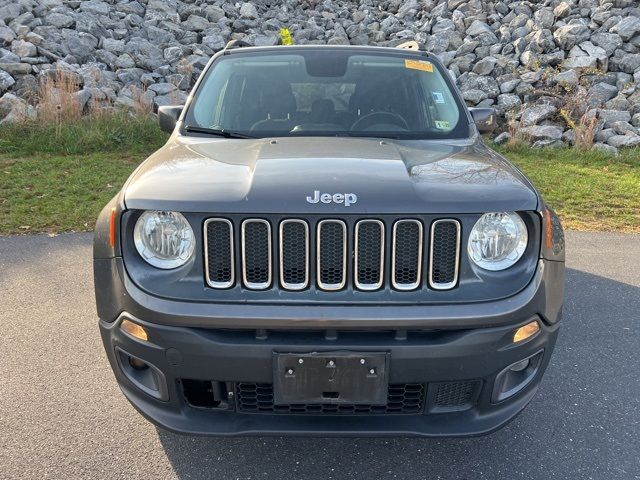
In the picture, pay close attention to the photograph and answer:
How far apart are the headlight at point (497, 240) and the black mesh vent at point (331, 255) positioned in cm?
50

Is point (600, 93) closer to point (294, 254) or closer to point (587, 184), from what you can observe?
point (587, 184)

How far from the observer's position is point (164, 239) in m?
2.35

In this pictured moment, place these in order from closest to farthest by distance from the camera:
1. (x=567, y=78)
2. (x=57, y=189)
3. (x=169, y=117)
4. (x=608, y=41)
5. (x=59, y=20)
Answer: (x=169, y=117) < (x=57, y=189) < (x=567, y=78) < (x=608, y=41) < (x=59, y=20)

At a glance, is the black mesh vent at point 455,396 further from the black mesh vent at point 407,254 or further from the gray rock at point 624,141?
the gray rock at point 624,141

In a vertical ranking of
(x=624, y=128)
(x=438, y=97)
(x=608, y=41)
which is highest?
(x=438, y=97)

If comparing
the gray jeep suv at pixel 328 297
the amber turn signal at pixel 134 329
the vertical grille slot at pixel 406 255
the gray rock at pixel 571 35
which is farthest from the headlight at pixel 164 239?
the gray rock at pixel 571 35

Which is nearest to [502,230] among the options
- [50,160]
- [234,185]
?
[234,185]

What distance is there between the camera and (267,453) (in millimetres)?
2768

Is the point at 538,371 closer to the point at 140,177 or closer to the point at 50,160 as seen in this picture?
the point at 140,177

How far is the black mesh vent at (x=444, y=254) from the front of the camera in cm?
231

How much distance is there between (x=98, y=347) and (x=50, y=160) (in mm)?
5560

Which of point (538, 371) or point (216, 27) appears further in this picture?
point (216, 27)

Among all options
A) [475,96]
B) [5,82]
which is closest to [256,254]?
[475,96]

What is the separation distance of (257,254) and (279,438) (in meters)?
0.99
